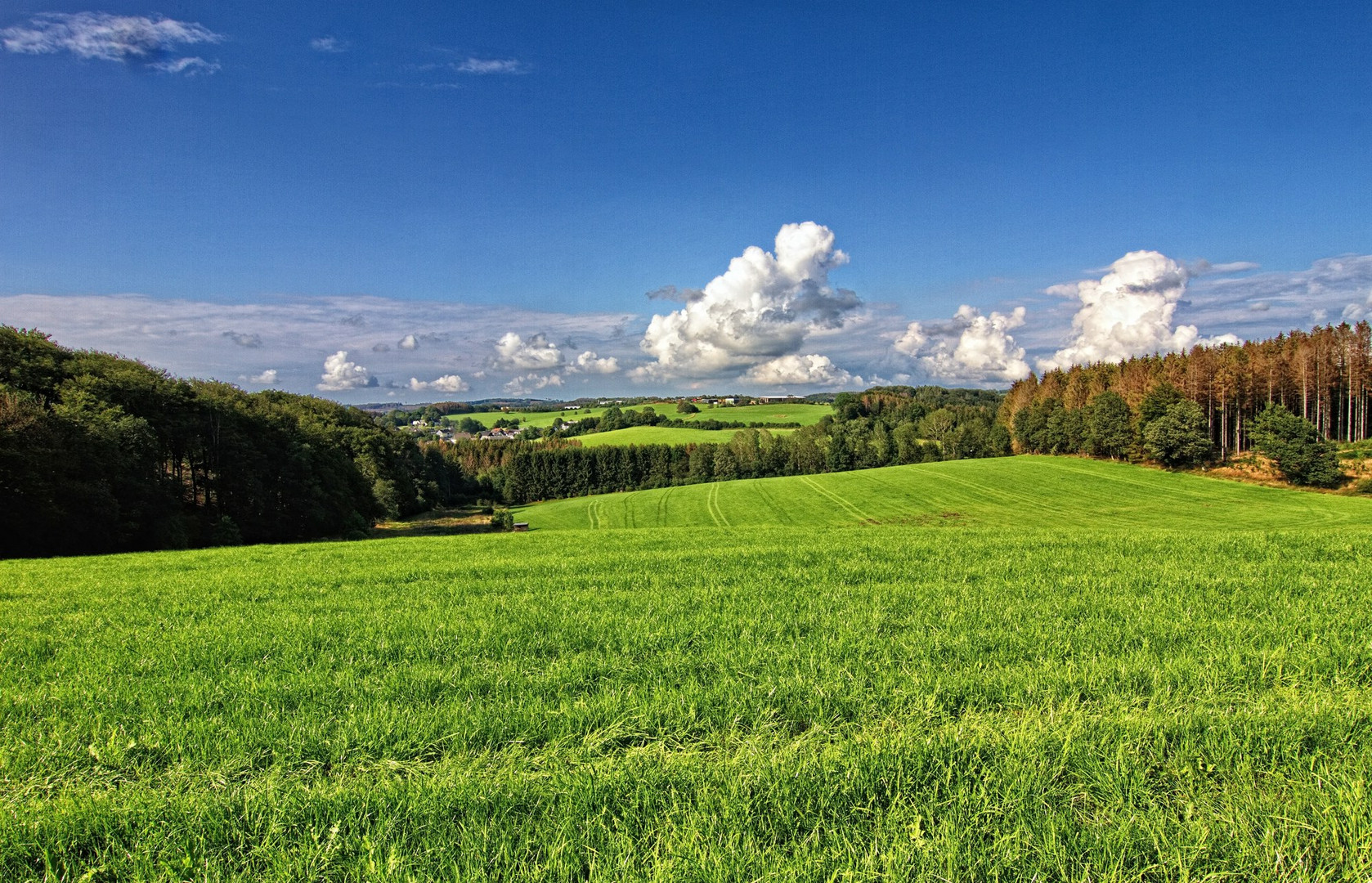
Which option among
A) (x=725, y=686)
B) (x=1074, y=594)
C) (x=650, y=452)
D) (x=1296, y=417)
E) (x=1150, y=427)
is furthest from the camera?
(x=650, y=452)

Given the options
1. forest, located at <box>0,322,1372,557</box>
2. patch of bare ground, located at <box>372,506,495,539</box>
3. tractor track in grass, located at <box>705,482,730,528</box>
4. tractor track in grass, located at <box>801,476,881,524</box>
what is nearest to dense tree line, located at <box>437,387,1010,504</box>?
forest, located at <box>0,322,1372,557</box>

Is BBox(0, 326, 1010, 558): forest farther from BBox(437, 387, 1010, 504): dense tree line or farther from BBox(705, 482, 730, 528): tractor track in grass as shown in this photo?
BBox(705, 482, 730, 528): tractor track in grass

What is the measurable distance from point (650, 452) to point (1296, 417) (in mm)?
95333

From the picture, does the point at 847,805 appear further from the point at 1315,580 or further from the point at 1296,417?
the point at 1296,417

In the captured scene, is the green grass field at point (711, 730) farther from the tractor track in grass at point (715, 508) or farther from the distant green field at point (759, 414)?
the distant green field at point (759, 414)

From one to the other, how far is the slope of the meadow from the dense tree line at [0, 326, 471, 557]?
26435 millimetres

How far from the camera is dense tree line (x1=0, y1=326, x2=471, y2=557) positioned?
88.5ft

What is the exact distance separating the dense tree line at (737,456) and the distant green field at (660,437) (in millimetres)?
5626

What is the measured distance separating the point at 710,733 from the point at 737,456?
4669 inches

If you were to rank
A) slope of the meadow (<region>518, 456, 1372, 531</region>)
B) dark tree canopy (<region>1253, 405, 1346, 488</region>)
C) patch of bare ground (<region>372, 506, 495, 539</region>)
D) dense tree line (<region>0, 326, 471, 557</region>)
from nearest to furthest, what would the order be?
dense tree line (<region>0, 326, 471, 557</region>), slope of the meadow (<region>518, 456, 1372, 531</region>), dark tree canopy (<region>1253, 405, 1346, 488</region>), patch of bare ground (<region>372, 506, 495, 539</region>)

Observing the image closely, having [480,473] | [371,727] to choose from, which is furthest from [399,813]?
[480,473]

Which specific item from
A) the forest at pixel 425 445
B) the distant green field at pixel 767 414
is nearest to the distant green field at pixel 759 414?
the distant green field at pixel 767 414

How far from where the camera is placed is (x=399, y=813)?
3.02 meters

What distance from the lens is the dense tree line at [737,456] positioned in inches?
4459
